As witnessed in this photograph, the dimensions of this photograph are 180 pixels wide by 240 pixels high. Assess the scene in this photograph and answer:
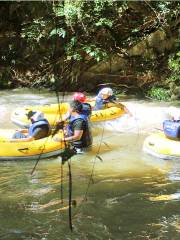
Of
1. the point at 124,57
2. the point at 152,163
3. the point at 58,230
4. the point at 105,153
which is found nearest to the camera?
the point at 58,230

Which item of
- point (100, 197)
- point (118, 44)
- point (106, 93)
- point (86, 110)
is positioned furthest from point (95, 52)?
point (100, 197)

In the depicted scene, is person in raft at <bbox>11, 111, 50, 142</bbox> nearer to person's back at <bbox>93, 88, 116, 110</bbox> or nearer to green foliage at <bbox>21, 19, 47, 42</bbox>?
person's back at <bbox>93, 88, 116, 110</bbox>

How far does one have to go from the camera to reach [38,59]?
47.0 ft

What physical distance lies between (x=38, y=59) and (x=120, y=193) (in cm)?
909

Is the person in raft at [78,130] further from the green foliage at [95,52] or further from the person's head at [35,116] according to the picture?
the green foliage at [95,52]

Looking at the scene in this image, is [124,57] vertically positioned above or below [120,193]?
above

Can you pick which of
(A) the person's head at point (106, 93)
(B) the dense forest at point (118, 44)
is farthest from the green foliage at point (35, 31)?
(A) the person's head at point (106, 93)

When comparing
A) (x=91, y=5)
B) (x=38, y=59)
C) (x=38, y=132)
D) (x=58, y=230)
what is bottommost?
(x=58, y=230)

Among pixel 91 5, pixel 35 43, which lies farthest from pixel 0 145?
pixel 35 43

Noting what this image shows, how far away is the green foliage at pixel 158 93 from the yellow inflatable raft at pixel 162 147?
15.1 feet

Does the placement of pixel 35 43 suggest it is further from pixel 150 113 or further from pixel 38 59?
pixel 150 113

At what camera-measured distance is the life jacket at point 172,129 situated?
7531mm

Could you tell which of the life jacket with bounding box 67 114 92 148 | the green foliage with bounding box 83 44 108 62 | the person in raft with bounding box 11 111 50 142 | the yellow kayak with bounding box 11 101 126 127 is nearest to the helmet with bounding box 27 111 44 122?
the person in raft with bounding box 11 111 50 142

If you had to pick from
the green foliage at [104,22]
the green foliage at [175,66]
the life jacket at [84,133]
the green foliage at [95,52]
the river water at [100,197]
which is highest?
the green foliage at [104,22]
